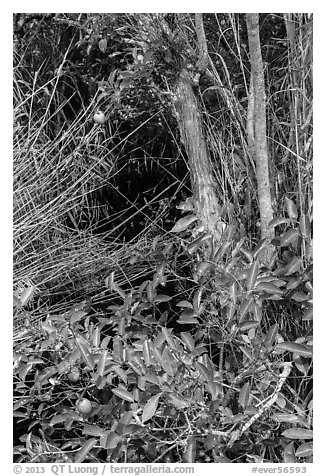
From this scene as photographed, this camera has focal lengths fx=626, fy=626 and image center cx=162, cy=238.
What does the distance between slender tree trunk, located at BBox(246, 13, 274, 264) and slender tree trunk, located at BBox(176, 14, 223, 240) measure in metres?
0.23

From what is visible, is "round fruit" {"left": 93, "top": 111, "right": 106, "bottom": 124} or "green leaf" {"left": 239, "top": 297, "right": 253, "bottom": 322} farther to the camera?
"round fruit" {"left": 93, "top": 111, "right": 106, "bottom": 124}

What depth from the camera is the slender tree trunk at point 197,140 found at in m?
2.17

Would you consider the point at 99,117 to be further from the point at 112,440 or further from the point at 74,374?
the point at 112,440

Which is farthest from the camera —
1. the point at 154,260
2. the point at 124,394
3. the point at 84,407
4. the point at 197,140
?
the point at 197,140

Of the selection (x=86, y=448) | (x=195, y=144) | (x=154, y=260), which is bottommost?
(x=86, y=448)

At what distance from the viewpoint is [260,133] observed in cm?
194

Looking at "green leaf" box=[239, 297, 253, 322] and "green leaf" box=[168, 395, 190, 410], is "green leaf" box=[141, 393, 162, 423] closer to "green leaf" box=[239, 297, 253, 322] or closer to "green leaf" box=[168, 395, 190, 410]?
"green leaf" box=[168, 395, 190, 410]

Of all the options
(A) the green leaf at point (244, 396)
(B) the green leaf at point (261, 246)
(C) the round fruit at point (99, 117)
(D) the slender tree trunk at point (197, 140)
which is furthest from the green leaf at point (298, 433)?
(C) the round fruit at point (99, 117)

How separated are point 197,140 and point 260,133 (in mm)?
339

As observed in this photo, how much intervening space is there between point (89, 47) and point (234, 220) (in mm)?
1015

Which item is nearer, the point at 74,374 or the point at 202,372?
the point at 202,372

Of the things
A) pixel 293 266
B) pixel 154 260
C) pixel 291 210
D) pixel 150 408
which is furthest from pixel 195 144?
pixel 150 408

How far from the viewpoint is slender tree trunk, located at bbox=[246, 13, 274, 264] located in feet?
6.16

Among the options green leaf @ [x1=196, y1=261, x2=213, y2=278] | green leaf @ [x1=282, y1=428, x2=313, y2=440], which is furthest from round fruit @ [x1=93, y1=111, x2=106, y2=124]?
green leaf @ [x1=282, y1=428, x2=313, y2=440]
